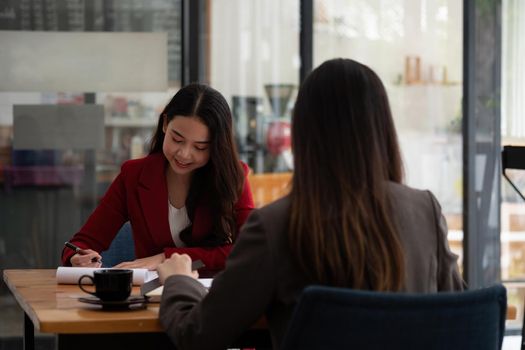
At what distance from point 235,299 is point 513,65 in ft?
14.4

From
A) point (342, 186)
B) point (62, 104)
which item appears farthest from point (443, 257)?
point (62, 104)

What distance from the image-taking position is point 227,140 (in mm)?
3246

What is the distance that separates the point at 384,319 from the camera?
6.09 feet

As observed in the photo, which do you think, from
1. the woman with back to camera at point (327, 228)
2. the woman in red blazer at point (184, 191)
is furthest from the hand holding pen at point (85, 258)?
the woman with back to camera at point (327, 228)

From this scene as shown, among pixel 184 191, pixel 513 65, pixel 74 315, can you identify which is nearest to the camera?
pixel 74 315

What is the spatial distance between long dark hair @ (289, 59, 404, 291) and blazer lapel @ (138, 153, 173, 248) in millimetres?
1302

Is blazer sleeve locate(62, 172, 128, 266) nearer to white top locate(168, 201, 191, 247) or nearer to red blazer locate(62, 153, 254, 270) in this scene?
red blazer locate(62, 153, 254, 270)

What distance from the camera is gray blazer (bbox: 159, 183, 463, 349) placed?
1977 millimetres

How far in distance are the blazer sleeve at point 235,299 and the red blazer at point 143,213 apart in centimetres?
114

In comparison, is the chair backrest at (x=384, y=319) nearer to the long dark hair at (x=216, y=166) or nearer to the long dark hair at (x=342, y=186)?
the long dark hair at (x=342, y=186)

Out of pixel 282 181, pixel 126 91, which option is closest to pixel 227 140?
pixel 126 91

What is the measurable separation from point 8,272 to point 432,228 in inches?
58.4

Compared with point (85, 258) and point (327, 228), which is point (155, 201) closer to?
point (85, 258)

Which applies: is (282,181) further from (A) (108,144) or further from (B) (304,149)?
(B) (304,149)
